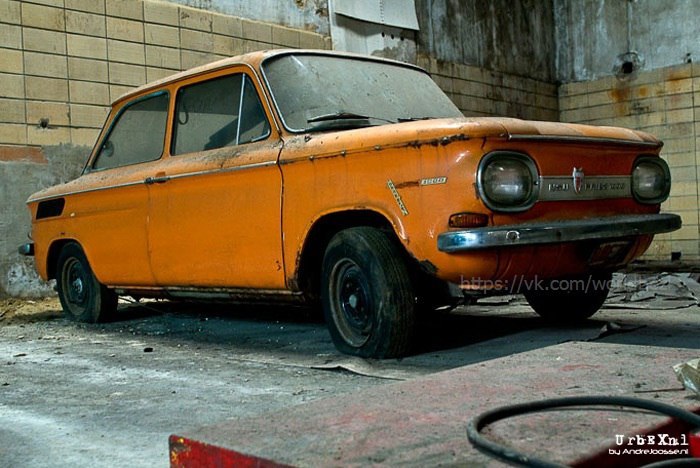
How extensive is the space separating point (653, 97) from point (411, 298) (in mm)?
9622

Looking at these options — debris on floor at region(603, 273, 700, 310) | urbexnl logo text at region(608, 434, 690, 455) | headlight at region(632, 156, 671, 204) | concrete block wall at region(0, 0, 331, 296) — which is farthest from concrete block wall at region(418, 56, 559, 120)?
urbexnl logo text at region(608, 434, 690, 455)

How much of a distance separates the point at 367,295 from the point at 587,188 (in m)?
1.14

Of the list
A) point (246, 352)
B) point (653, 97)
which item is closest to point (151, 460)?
point (246, 352)

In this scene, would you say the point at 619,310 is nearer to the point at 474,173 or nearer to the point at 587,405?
the point at 474,173

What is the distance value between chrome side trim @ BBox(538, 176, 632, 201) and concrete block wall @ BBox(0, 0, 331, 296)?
5.29 m

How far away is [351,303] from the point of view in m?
3.91

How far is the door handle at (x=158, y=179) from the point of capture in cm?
492

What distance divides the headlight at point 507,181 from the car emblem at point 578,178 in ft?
0.85

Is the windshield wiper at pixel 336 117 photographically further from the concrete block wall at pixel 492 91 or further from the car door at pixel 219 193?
the concrete block wall at pixel 492 91

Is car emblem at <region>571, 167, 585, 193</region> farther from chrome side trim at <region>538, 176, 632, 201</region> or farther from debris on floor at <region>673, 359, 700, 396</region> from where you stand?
debris on floor at <region>673, 359, 700, 396</region>

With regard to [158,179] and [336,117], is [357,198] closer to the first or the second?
[336,117]

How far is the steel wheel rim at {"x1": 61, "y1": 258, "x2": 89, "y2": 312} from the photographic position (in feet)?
19.6

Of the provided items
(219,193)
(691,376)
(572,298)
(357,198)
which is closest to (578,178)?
(357,198)

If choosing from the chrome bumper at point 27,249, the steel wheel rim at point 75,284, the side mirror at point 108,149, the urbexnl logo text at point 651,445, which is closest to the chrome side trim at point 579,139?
the urbexnl logo text at point 651,445
